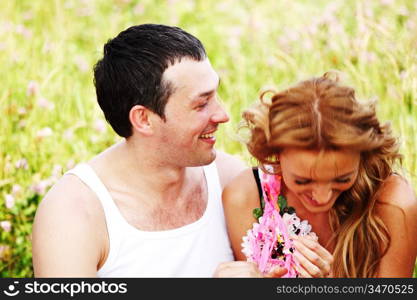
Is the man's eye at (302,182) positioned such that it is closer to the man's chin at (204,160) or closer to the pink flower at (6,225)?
the man's chin at (204,160)

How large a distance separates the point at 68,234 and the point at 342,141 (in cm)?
111

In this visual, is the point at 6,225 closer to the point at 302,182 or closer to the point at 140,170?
the point at 140,170

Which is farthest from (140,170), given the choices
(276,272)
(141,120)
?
(276,272)

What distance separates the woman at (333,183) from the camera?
2.97m

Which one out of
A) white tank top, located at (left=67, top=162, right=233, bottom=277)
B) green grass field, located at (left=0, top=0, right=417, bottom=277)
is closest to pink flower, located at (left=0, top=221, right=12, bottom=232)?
green grass field, located at (left=0, top=0, right=417, bottom=277)

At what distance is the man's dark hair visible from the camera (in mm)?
3342

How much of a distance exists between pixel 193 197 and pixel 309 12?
300cm

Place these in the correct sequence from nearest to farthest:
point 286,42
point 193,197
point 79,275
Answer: point 79,275, point 193,197, point 286,42

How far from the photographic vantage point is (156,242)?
3.41 meters

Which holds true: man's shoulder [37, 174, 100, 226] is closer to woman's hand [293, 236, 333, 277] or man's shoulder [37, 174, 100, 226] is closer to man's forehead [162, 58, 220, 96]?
man's forehead [162, 58, 220, 96]

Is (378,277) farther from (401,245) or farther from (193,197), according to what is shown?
(193,197)

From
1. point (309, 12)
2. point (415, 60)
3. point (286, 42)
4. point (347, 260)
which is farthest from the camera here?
point (309, 12)

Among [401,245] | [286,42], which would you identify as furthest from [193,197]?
[286,42]

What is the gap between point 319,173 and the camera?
9.79ft
